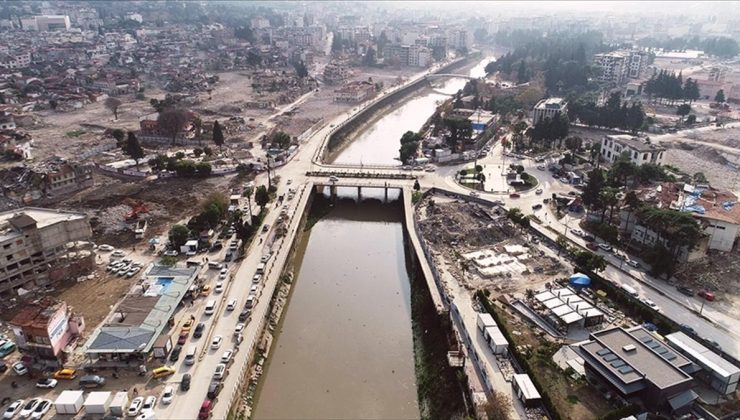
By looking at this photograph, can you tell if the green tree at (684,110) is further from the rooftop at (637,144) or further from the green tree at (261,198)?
the green tree at (261,198)

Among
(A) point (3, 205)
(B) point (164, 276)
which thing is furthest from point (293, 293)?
(A) point (3, 205)

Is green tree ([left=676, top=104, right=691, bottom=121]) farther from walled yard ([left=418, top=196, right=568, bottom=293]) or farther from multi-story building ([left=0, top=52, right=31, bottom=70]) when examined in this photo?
multi-story building ([left=0, top=52, right=31, bottom=70])

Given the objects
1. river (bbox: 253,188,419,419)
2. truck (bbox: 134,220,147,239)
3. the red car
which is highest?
truck (bbox: 134,220,147,239)

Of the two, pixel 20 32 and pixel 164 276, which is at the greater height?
pixel 20 32

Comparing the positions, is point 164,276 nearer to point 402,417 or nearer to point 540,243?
point 402,417

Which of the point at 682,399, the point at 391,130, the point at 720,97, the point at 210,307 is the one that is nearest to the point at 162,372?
the point at 210,307

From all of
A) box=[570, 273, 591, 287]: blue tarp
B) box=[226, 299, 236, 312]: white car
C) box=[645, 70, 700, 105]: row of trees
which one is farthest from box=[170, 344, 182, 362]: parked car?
box=[645, 70, 700, 105]: row of trees

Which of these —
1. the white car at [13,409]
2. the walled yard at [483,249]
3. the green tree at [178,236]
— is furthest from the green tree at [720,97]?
the white car at [13,409]
